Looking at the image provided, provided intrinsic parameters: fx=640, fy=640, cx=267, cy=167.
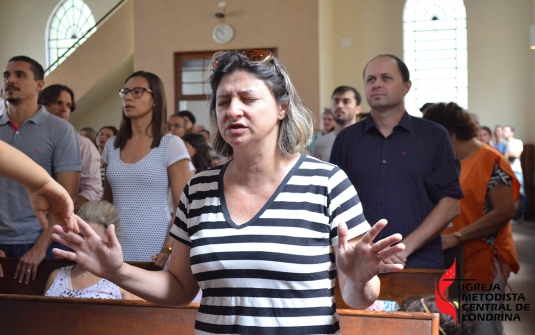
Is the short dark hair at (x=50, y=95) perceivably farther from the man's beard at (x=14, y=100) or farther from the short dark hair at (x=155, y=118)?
the short dark hair at (x=155, y=118)

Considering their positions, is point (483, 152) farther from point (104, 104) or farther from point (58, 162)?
point (104, 104)

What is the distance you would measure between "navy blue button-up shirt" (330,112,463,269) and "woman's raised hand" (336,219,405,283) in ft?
5.67

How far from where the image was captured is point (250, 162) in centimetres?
176

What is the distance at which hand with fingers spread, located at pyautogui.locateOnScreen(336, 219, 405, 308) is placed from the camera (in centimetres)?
147

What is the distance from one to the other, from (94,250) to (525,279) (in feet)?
20.4

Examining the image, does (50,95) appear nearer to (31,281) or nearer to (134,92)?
(134,92)

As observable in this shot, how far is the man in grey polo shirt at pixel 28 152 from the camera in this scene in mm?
3391

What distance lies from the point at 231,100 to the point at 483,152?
2474mm

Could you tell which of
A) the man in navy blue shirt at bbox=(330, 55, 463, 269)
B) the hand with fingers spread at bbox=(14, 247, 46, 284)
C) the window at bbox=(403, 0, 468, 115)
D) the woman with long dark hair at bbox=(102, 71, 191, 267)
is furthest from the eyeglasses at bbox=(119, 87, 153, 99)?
the window at bbox=(403, 0, 468, 115)

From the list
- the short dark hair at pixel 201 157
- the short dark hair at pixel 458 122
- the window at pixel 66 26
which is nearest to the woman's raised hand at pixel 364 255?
the short dark hair at pixel 458 122

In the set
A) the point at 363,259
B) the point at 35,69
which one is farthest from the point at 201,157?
the point at 363,259

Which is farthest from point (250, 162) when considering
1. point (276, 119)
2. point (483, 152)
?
point (483, 152)

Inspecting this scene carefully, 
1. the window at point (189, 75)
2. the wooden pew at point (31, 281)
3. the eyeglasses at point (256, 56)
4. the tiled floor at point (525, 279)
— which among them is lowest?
the tiled floor at point (525, 279)

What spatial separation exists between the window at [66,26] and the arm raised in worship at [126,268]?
14316mm
